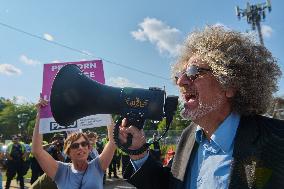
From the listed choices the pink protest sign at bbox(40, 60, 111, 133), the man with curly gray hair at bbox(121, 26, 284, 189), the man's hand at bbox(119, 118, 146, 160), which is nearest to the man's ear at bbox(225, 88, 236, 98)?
the man with curly gray hair at bbox(121, 26, 284, 189)

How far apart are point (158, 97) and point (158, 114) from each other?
8cm

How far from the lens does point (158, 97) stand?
2.05 m

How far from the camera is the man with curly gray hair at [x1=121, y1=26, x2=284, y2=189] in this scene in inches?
84.7

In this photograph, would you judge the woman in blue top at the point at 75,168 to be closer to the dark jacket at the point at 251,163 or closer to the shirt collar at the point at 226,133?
the dark jacket at the point at 251,163

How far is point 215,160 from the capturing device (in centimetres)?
219

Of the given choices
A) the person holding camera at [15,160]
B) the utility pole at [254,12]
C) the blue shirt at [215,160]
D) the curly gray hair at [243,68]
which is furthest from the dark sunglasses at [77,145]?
the utility pole at [254,12]

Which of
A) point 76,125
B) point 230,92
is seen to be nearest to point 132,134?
point 230,92

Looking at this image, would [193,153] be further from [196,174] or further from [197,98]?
[197,98]

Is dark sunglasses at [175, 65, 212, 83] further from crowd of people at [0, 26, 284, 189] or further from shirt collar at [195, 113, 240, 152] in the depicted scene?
shirt collar at [195, 113, 240, 152]

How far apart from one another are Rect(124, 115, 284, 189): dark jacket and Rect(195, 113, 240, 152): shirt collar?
40 mm

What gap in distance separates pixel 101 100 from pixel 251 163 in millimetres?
752

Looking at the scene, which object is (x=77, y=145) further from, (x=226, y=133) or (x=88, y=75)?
(x=226, y=133)

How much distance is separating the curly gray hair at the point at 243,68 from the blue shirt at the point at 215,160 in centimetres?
11

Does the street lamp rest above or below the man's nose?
above
